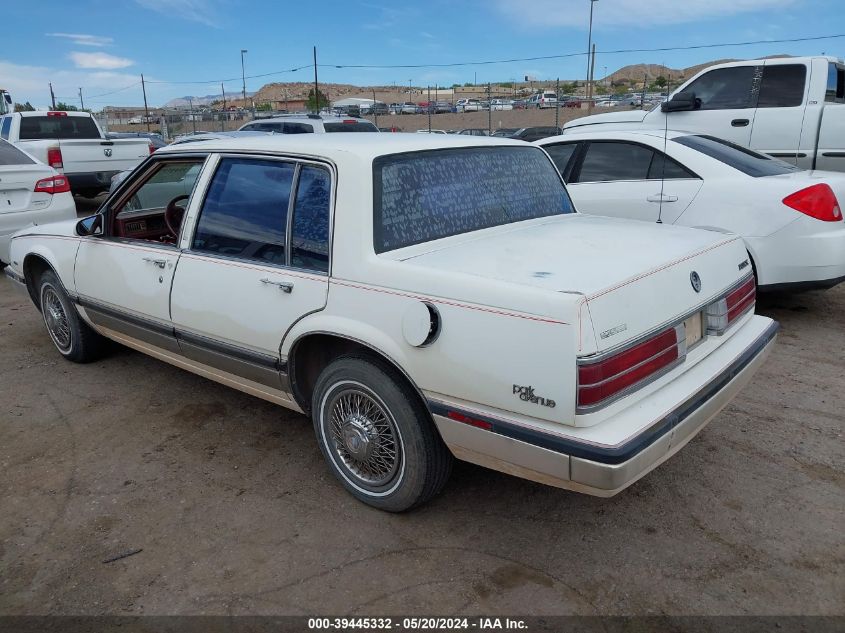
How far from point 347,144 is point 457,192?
0.58 meters

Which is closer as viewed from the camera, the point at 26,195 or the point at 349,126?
the point at 26,195

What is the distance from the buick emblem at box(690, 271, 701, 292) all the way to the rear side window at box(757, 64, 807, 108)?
21.6ft

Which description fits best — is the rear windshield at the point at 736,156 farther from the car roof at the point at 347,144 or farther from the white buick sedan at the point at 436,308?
the car roof at the point at 347,144

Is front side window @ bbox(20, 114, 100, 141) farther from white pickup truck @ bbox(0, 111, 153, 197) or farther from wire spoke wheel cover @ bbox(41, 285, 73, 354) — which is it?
wire spoke wheel cover @ bbox(41, 285, 73, 354)

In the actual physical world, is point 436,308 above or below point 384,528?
above

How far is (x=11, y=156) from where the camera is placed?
7.63 m

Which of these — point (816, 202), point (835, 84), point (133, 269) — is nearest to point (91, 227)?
point (133, 269)

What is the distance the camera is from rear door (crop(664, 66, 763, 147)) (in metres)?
8.34

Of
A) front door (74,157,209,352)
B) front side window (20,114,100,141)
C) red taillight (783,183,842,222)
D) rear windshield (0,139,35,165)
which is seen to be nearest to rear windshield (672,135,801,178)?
red taillight (783,183,842,222)

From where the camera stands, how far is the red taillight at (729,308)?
9.88ft

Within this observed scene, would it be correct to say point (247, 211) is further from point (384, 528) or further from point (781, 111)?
point (781, 111)

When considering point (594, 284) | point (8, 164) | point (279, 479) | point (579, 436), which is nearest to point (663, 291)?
point (594, 284)

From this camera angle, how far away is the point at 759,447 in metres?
3.57

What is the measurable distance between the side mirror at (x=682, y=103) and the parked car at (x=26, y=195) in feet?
23.9
